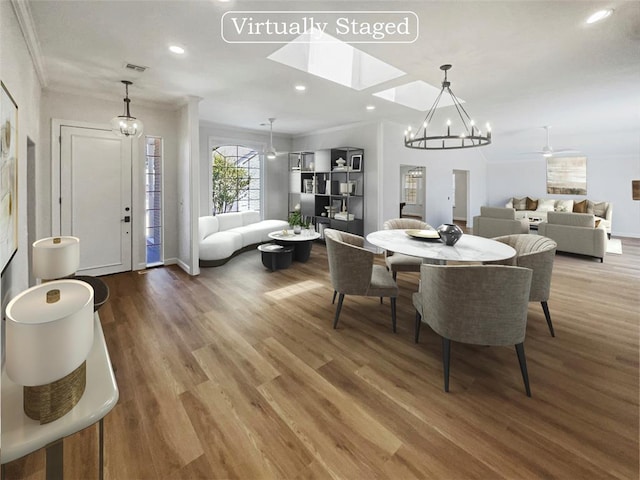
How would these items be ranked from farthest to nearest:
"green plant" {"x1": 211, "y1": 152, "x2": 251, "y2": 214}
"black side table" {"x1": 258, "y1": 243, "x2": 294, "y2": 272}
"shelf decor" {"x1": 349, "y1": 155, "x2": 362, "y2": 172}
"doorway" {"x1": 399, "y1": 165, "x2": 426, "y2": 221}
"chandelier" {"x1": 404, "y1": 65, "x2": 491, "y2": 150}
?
1. "doorway" {"x1": 399, "y1": 165, "x2": 426, "y2": 221}
2. "green plant" {"x1": 211, "y1": 152, "x2": 251, "y2": 214}
3. "shelf decor" {"x1": 349, "y1": 155, "x2": 362, "y2": 172}
4. "black side table" {"x1": 258, "y1": 243, "x2": 294, "y2": 272}
5. "chandelier" {"x1": 404, "y1": 65, "x2": 491, "y2": 150}

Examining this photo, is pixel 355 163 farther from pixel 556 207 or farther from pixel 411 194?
pixel 556 207

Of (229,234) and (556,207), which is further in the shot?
(556,207)

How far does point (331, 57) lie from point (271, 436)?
3796 mm

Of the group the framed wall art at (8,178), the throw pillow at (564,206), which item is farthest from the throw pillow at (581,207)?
the framed wall art at (8,178)

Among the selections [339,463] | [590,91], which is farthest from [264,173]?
[339,463]

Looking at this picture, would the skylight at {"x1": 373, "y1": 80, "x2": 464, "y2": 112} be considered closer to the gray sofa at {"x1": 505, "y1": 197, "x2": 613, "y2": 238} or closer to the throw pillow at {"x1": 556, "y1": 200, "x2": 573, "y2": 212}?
the gray sofa at {"x1": 505, "y1": 197, "x2": 613, "y2": 238}

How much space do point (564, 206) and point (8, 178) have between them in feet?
36.7

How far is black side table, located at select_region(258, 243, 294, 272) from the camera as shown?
16.0 feet

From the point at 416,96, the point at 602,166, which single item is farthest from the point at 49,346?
the point at 602,166

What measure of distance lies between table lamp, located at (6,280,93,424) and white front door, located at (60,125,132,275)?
4068 mm

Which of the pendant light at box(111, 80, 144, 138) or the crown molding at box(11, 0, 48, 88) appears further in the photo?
the pendant light at box(111, 80, 144, 138)

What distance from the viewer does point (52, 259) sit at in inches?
77.0

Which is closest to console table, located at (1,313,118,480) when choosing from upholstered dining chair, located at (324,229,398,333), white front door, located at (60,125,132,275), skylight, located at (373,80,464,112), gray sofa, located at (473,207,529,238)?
upholstered dining chair, located at (324,229,398,333)

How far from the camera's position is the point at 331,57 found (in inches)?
142
